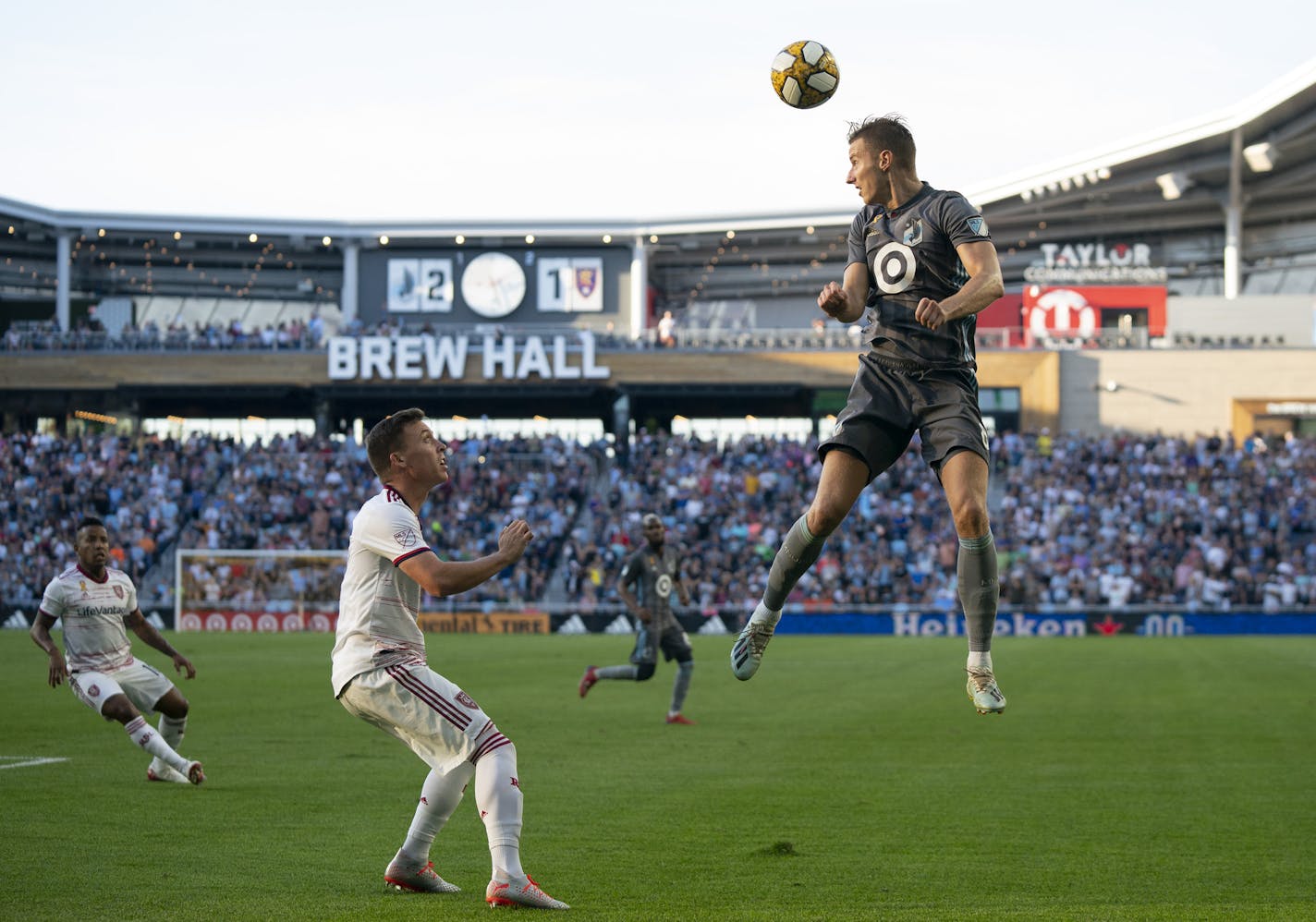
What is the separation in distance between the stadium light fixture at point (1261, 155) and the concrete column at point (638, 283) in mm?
22091

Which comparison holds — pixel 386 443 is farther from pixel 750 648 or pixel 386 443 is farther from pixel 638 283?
pixel 638 283

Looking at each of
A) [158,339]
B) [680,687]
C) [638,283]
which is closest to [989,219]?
[638,283]

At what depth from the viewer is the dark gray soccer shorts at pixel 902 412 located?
7445mm

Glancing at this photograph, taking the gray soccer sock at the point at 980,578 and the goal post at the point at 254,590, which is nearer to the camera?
the gray soccer sock at the point at 980,578

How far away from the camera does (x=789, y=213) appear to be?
57406 millimetres

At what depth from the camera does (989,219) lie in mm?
56812

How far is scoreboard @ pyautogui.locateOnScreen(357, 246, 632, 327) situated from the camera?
194 feet

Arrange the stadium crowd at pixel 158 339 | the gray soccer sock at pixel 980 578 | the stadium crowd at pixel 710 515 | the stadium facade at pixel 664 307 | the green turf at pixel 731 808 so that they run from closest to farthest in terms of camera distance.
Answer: the gray soccer sock at pixel 980 578 < the green turf at pixel 731 808 < the stadium crowd at pixel 710 515 < the stadium facade at pixel 664 307 < the stadium crowd at pixel 158 339

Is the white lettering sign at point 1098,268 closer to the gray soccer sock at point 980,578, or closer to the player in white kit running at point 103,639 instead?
the player in white kit running at point 103,639

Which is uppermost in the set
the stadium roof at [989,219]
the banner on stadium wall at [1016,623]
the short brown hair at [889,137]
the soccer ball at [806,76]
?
the stadium roof at [989,219]

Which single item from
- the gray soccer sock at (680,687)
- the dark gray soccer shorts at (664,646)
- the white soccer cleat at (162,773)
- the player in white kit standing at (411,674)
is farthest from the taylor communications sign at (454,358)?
the player in white kit standing at (411,674)

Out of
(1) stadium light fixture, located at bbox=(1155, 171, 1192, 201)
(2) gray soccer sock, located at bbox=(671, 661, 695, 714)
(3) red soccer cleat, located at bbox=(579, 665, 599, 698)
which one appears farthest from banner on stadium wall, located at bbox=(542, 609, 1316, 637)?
(2) gray soccer sock, located at bbox=(671, 661, 695, 714)

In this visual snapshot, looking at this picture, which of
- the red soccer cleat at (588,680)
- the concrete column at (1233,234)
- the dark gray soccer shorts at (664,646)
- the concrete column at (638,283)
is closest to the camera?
the dark gray soccer shorts at (664,646)

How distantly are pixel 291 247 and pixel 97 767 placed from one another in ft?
163
